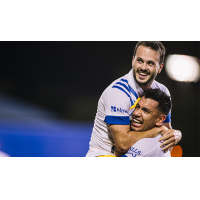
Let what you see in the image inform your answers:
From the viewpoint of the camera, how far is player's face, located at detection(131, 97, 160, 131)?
2.10 m

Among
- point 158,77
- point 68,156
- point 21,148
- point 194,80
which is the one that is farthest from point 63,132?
point 194,80

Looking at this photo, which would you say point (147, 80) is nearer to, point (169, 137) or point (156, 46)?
point (156, 46)

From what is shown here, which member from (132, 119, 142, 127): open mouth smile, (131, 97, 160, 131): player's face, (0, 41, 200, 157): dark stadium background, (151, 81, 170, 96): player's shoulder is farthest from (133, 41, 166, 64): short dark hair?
(132, 119, 142, 127): open mouth smile

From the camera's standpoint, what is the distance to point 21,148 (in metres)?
2.51

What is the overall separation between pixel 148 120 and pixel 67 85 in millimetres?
1004

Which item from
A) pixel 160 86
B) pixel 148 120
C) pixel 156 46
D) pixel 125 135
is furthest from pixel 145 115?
pixel 156 46

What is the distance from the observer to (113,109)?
1991 mm

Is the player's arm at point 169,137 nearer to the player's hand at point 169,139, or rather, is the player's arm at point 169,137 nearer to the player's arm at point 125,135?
the player's hand at point 169,139

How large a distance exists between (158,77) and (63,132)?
1.30 meters

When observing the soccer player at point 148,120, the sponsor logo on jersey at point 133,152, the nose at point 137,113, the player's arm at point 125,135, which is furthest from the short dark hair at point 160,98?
the sponsor logo on jersey at point 133,152

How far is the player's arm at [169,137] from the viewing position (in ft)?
6.98

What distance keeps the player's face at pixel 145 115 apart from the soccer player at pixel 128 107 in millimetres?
53

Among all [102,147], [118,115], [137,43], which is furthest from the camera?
[137,43]

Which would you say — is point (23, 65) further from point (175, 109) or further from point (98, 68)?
point (175, 109)
